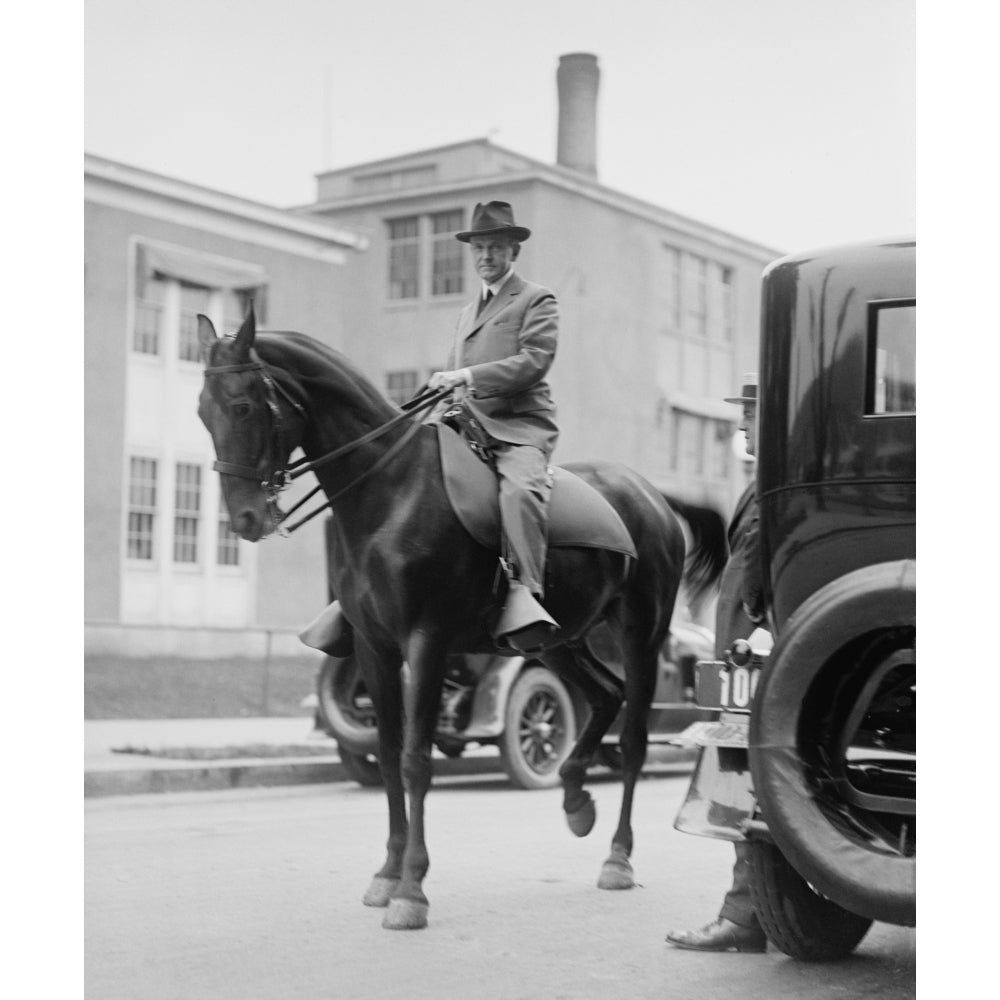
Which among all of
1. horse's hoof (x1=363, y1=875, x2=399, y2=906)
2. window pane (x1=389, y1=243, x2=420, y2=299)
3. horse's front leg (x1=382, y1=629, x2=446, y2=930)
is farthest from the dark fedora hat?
horse's hoof (x1=363, y1=875, x2=399, y2=906)

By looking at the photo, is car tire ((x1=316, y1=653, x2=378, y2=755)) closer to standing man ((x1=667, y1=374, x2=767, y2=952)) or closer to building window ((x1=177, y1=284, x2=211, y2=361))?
Result: building window ((x1=177, y1=284, x2=211, y2=361))

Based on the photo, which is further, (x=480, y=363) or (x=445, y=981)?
(x=480, y=363)

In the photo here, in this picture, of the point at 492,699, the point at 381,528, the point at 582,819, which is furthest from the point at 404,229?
A: the point at 492,699

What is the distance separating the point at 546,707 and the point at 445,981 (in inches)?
227

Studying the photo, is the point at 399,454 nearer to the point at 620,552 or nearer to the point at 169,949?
the point at 620,552

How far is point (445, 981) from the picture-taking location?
14.9 ft

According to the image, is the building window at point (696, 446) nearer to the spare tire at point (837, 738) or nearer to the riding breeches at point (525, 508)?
the riding breeches at point (525, 508)

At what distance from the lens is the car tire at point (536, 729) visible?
9.89 m

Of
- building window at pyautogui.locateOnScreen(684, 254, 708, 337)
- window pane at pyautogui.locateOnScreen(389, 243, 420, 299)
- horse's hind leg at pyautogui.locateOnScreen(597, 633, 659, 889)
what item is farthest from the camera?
window pane at pyautogui.locateOnScreen(389, 243, 420, 299)

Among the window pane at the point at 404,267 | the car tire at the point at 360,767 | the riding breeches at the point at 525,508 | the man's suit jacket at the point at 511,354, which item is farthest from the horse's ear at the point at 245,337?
the car tire at the point at 360,767

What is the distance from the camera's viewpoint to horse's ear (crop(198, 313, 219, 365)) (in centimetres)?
525

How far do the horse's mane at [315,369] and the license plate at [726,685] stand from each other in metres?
1.61

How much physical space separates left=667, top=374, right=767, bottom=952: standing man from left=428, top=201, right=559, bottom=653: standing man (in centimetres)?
71
